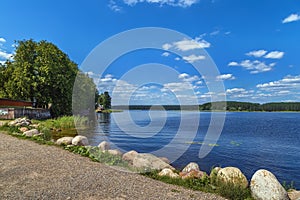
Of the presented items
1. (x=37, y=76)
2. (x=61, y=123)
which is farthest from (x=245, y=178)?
(x=37, y=76)

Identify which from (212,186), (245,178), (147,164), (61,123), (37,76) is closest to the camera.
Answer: (212,186)

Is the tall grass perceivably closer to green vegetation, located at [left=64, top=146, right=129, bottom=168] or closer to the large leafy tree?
the large leafy tree

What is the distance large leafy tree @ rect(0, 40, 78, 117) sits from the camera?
30094 millimetres

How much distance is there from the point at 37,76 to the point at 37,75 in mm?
263

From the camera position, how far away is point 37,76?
101 ft

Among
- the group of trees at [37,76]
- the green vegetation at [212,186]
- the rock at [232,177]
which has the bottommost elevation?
the green vegetation at [212,186]

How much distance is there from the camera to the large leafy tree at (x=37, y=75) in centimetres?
3009

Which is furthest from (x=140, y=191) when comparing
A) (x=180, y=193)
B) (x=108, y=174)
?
(x=108, y=174)

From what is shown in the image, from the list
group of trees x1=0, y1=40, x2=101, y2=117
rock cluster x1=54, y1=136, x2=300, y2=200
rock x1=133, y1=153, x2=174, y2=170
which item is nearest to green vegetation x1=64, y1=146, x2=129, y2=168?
rock x1=133, y1=153, x2=174, y2=170

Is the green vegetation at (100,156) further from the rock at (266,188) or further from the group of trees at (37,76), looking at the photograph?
the group of trees at (37,76)

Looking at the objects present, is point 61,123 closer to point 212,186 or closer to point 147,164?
point 147,164

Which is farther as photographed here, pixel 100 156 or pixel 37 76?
pixel 37 76

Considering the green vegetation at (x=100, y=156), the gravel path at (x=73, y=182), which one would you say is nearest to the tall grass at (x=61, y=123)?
the green vegetation at (x=100, y=156)

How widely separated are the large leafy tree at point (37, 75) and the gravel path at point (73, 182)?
81.0ft
